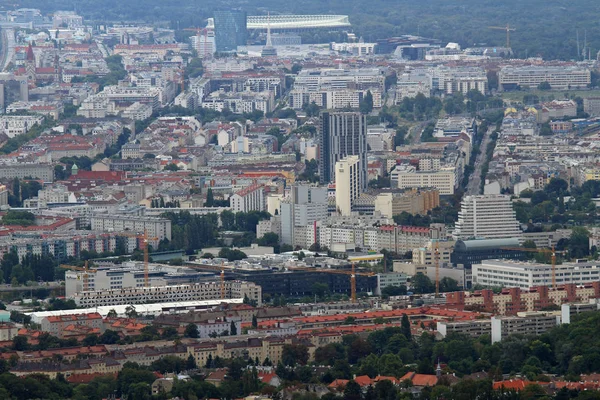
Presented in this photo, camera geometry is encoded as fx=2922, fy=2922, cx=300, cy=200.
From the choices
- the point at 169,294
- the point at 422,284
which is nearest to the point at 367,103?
the point at 422,284

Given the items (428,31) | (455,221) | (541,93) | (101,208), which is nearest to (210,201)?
(101,208)

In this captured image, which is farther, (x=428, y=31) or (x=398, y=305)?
(x=428, y=31)

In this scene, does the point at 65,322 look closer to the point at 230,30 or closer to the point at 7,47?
the point at 7,47

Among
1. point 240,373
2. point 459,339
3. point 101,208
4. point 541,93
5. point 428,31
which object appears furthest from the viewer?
point 428,31

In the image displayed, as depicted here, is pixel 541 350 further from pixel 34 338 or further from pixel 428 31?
pixel 428 31

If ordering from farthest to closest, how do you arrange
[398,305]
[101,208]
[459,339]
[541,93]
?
[541,93] < [101,208] < [398,305] < [459,339]

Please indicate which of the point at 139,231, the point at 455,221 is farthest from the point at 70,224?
the point at 455,221

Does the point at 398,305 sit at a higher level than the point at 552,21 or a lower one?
lower
